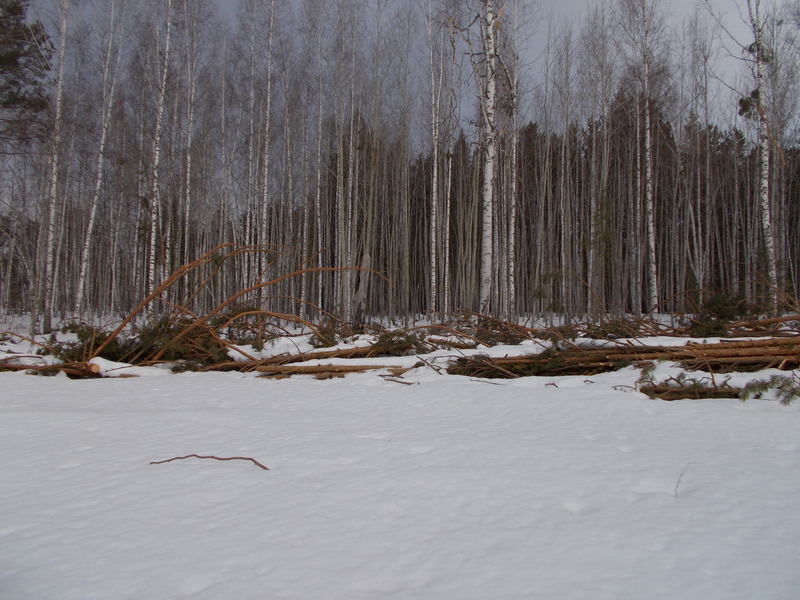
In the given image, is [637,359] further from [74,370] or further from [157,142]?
[157,142]

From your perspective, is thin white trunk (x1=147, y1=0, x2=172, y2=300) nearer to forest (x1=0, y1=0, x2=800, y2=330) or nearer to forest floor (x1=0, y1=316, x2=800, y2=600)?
forest (x1=0, y1=0, x2=800, y2=330)

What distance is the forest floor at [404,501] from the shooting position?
87 cm

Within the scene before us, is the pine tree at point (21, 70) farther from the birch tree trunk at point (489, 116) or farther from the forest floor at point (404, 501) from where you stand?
the forest floor at point (404, 501)

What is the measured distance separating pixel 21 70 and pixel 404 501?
16.4m

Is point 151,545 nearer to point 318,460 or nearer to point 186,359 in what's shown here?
point 318,460

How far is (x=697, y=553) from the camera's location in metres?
0.95

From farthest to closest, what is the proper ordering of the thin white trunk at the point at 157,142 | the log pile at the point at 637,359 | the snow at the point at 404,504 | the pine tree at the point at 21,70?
the thin white trunk at the point at 157,142, the pine tree at the point at 21,70, the log pile at the point at 637,359, the snow at the point at 404,504

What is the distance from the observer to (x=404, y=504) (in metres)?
1.21

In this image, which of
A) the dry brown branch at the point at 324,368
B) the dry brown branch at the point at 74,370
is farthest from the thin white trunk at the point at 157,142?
the dry brown branch at the point at 324,368

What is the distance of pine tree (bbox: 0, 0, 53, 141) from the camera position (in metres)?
11.3

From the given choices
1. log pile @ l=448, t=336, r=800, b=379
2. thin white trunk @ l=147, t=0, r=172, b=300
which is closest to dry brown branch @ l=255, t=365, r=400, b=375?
log pile @ l=448, t=336, r=800, b=379

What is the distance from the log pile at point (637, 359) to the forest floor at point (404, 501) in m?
0.62

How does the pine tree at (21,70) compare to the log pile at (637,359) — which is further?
the pine tree at (21,70)

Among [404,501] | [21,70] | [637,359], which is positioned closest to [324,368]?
[637,359]
